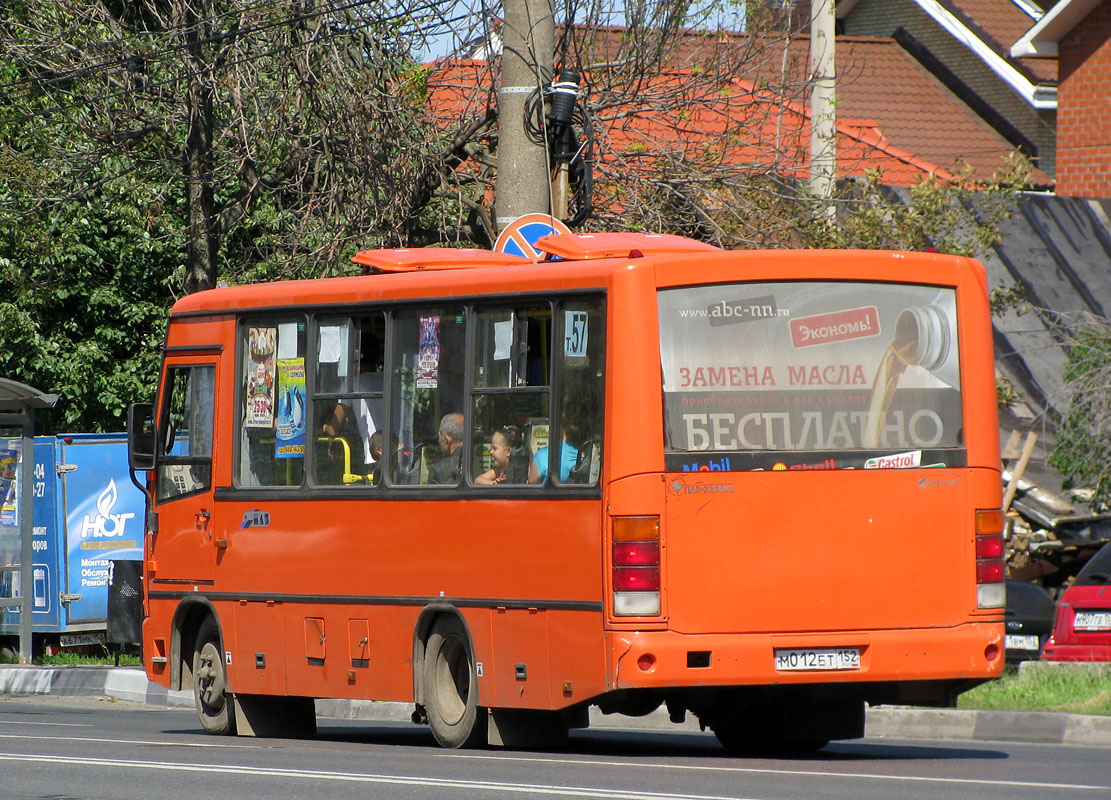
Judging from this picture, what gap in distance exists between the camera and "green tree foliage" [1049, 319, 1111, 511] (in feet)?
59.7

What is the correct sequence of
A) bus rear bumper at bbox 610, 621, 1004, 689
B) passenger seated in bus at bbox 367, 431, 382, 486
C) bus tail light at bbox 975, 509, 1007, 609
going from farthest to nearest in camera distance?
passenger seated in bus at bbox 367, 431, 382, 486 → bus tail light at bbox 975, 509, 1007, 609 → bus rear bumper at bbox 610, 621, 1004, 689

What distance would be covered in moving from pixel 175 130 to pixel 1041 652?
10618 mm

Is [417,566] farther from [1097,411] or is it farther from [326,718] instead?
[1097,411]

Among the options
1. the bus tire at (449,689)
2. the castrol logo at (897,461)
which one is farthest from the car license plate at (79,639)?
the castrol logo at (897,461)

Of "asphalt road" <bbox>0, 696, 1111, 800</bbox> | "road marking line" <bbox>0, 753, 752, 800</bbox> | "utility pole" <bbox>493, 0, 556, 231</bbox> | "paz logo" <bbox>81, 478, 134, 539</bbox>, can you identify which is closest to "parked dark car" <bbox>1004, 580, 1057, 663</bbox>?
"asphalt road" <bbox>0, 696, 1111, 800</bbox>

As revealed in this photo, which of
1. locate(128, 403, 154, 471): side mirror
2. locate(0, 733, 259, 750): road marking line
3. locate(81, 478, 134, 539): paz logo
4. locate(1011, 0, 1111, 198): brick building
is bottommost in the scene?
locate(0, 733, 259, 750): road marking line

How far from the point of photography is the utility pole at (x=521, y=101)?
13.6 meters

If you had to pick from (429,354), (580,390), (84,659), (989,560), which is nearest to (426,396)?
(429,354)

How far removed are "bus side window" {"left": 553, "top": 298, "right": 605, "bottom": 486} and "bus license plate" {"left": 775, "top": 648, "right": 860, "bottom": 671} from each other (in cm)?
129

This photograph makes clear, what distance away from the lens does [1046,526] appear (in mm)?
22172

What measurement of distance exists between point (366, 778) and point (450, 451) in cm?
223

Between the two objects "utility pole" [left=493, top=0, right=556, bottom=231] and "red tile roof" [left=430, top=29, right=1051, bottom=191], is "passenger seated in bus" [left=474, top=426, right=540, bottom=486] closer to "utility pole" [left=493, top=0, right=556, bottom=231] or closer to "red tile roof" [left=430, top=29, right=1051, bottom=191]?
"utility pole" [left=493, top=0, right=556, bottom=231]

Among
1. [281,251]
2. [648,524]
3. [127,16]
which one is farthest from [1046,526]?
[648,524]

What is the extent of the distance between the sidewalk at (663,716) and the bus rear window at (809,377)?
3.06 metres
